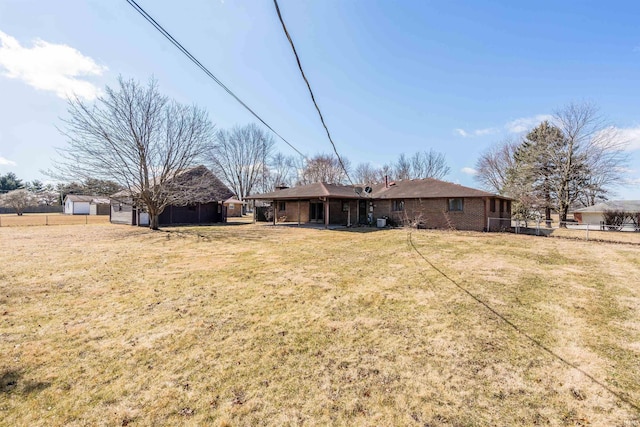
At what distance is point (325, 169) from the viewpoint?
4644cm

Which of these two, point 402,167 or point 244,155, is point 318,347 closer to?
point 244,155

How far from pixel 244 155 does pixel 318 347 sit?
46276 mm

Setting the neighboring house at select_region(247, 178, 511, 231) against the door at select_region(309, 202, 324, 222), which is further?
the door at select_region(309, 202, 324, 222)

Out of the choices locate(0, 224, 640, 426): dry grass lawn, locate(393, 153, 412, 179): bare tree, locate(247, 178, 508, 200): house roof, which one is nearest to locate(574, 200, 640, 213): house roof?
locate(247, 178, 508, 200): house roof

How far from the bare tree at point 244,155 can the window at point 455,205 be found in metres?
35.4

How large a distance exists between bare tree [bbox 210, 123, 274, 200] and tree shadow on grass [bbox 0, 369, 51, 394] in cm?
4364

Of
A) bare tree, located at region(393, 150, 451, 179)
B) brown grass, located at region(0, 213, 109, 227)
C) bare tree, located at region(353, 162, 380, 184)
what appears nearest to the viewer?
brown grass, located at region(0, 213, 109, 227)

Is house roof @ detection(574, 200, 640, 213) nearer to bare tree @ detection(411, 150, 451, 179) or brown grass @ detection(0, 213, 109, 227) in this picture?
bare tree @ detection(411, 150, 451, 179)

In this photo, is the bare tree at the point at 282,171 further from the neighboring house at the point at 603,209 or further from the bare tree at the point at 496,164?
the neighboring house at the point at 603,209

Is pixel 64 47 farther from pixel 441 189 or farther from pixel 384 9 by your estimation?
pixel 441 189

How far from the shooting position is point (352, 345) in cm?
367

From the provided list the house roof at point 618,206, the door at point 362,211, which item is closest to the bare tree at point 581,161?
the house roof at point 618,206

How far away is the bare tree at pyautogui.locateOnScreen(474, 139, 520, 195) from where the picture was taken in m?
34.5

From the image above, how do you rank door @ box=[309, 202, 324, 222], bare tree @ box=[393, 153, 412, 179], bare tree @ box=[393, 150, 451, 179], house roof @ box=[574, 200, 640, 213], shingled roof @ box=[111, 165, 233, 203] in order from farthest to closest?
bare tree @ box=[393, 153, 412, 179]
bare tree @ box=[393, 150, 451, 179]
house roof @ box=[574, 200, 640, 213]
door @ box=[309, 202, 324, 222]
shingled roof @ box=[111, 165, 233, 203]
